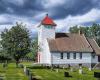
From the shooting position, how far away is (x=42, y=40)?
233 feet

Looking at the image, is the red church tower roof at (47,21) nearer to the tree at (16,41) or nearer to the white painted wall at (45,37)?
the white painted wall at (45,37)

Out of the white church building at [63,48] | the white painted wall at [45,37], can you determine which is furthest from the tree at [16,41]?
the white painted wall at [45,37]

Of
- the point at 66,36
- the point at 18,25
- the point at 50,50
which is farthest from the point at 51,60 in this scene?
the point at 18,25

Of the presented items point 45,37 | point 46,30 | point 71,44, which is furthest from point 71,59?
point 46,30

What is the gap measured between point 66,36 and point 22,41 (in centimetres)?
1712

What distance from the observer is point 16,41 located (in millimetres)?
58438

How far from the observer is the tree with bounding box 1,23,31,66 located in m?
57.8

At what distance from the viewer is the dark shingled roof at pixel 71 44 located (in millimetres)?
68312

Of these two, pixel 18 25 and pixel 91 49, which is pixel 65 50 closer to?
pixel 91 49

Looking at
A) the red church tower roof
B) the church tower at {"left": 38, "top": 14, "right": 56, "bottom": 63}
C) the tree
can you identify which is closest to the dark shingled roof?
the church tower at {"left": 38, "top": 14, "right": 56, "bottom": 63}

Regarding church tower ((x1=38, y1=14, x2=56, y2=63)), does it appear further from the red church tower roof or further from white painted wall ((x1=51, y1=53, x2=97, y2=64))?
white painted wall ((x1=51, y1=53, x2=97, y2=64))

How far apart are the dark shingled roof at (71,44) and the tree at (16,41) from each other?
10.0 metres

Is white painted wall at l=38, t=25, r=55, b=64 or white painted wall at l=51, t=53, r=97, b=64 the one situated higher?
white painted wall at l=38, t=25, r=55, b=64

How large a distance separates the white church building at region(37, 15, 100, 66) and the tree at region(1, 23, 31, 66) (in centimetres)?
981
